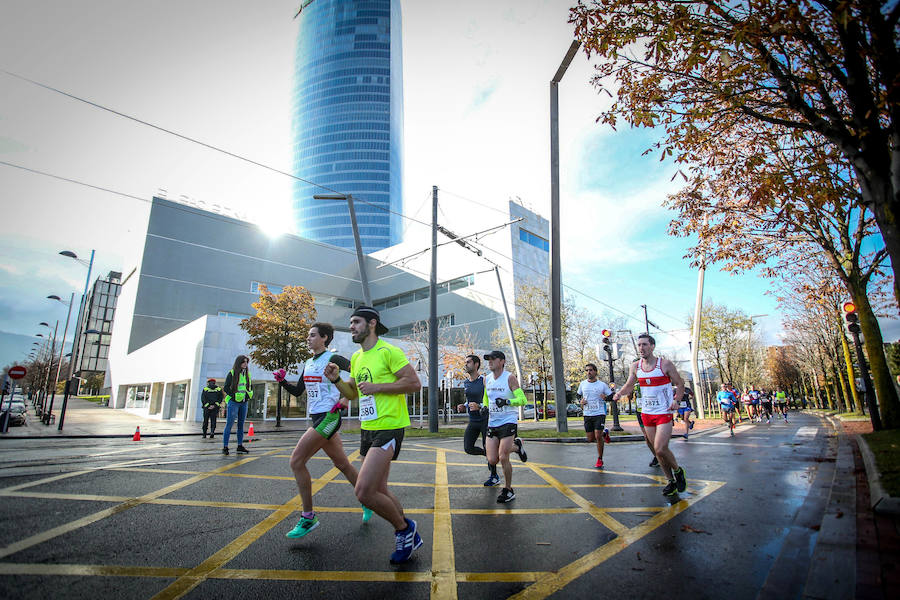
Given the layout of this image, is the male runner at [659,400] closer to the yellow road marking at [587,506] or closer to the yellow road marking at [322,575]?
the yellow road marking at [587,506]

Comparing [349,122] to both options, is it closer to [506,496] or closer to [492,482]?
[492,482]

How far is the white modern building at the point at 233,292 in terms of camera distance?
2798cm

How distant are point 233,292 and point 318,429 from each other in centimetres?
4188

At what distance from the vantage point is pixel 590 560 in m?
3.17

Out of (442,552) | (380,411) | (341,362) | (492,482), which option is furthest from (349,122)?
(442,552)

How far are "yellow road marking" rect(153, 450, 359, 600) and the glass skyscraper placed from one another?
11577 cm

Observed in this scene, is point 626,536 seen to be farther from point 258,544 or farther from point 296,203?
point 296,203

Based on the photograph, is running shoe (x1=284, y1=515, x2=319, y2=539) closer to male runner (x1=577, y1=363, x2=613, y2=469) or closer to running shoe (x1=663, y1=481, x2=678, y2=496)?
running shoe (x1=663, y1=481, x2=678, y2=496)

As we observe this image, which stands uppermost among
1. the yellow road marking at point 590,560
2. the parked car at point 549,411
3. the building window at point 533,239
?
the building window at point 533,239

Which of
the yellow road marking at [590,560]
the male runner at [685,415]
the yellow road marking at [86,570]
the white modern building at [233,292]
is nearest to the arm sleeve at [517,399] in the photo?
the yellow road marking at [590,560]

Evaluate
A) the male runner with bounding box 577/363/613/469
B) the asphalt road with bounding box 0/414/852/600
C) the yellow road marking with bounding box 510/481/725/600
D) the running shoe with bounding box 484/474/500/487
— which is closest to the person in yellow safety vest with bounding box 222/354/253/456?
the asphalt road with bounding box 0/414/852/600

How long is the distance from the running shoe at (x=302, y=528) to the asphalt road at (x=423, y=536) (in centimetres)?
8

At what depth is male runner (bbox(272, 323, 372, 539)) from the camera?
12.9ft

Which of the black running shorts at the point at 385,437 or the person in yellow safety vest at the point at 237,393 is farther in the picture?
the person in yellow safety vest at the point at 237,393
